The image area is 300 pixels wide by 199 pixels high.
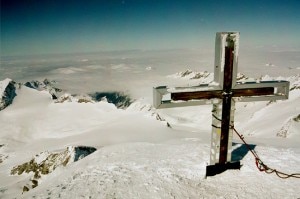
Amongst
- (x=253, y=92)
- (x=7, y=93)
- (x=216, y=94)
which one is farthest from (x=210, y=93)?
(x=7, y=93)

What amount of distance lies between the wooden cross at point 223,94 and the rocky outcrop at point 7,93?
6096 inches

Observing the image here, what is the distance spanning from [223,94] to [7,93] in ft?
545

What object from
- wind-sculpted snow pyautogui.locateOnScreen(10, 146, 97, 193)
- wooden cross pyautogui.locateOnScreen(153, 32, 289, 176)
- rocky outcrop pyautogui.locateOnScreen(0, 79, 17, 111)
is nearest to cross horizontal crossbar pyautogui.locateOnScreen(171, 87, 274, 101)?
wooden cross pyautogui.locateOnScreen(153, 32, 289, 176)

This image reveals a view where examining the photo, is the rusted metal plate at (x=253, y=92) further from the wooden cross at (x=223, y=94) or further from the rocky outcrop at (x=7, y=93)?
the rocky outcrop at (x=7, y=93)

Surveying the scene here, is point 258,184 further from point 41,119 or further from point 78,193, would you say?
point 41,119

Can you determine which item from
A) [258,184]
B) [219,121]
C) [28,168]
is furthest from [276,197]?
[28,168]

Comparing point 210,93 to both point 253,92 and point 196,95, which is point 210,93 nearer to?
point 196,95

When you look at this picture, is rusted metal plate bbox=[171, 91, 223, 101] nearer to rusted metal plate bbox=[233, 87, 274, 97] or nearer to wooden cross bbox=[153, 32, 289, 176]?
wooden cross bbox=[153, 32, 289, 176]

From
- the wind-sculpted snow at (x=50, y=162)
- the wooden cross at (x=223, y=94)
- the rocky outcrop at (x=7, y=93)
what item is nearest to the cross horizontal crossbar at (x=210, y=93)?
the wooden cross at (x=223, y=94)

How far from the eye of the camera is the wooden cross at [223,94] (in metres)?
7.41

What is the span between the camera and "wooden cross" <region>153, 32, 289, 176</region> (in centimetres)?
741

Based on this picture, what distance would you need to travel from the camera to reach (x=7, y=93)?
5965 inches

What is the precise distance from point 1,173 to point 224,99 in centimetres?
4450

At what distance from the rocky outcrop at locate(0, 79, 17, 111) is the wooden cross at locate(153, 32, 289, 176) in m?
155
